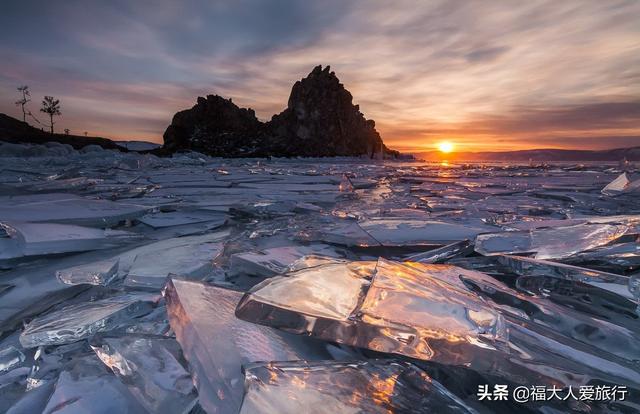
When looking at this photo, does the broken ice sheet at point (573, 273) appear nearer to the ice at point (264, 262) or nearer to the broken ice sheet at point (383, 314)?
the broken ice sheet at point (383, 314)

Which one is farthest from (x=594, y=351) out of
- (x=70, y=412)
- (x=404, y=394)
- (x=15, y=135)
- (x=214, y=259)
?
(x=15, y=135)

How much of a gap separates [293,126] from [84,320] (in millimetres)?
68326

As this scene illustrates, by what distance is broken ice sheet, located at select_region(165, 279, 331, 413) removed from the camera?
52cm

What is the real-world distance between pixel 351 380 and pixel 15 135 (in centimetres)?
5046

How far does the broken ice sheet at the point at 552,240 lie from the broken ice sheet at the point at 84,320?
4.06ft

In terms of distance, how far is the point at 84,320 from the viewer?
0.86 m

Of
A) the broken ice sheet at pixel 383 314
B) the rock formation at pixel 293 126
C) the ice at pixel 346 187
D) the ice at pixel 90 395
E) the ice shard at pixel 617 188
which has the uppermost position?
the rock formation at pixel 293 126

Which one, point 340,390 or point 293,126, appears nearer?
point 340,390

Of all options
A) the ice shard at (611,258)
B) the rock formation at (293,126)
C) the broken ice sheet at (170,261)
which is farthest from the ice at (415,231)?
the rock formation at (293,126)

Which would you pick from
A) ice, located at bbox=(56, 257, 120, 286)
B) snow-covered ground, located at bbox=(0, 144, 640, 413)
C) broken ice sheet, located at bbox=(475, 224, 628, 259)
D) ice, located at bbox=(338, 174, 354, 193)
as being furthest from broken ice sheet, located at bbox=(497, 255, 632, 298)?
ice, located at bbox=(338, 174, 354, 193)

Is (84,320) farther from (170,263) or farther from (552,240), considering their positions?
(552,240)

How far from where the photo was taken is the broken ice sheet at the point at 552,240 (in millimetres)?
1302

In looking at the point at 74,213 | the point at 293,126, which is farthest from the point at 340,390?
the point at 293,126

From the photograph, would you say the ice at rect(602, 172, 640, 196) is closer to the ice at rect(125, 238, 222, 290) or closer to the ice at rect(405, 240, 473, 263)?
the ice at rect(405, 240, 473, 263)
